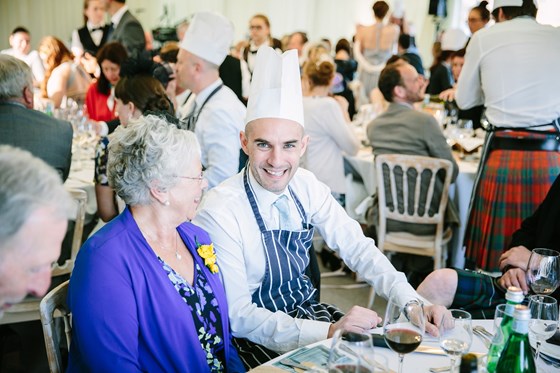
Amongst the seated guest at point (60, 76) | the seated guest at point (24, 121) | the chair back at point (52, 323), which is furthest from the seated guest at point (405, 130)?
the seated guest at point (60, 76)

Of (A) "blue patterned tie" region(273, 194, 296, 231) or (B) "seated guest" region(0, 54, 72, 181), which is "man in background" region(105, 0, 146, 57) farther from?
(A) "blue patterned tie" region(273, 194, 296, 231)

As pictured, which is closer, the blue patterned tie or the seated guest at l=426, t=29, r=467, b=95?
the blue patterned tie

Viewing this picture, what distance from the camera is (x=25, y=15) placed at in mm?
11039

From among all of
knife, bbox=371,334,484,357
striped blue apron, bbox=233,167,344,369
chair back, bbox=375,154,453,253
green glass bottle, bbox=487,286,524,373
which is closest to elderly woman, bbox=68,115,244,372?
striped blue apron, bbox=233,167,344,369

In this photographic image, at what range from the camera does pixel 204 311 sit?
1776 millimetres

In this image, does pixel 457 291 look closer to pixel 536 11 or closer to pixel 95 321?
pixel 95 321

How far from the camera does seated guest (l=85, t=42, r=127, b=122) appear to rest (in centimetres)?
481

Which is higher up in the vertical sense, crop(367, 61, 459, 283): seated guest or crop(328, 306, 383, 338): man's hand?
crop(367, 61, 459, 283): seated guest

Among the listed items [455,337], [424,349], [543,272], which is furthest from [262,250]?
[543,272]

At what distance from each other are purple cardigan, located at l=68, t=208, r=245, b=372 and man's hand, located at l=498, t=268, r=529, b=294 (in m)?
1.20

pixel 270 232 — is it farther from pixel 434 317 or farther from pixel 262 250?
pixel 434 317

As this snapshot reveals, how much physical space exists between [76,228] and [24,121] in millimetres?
550

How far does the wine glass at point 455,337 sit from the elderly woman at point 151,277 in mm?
694

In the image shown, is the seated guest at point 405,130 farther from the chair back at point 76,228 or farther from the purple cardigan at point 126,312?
the purple cardigan at point 126,312
